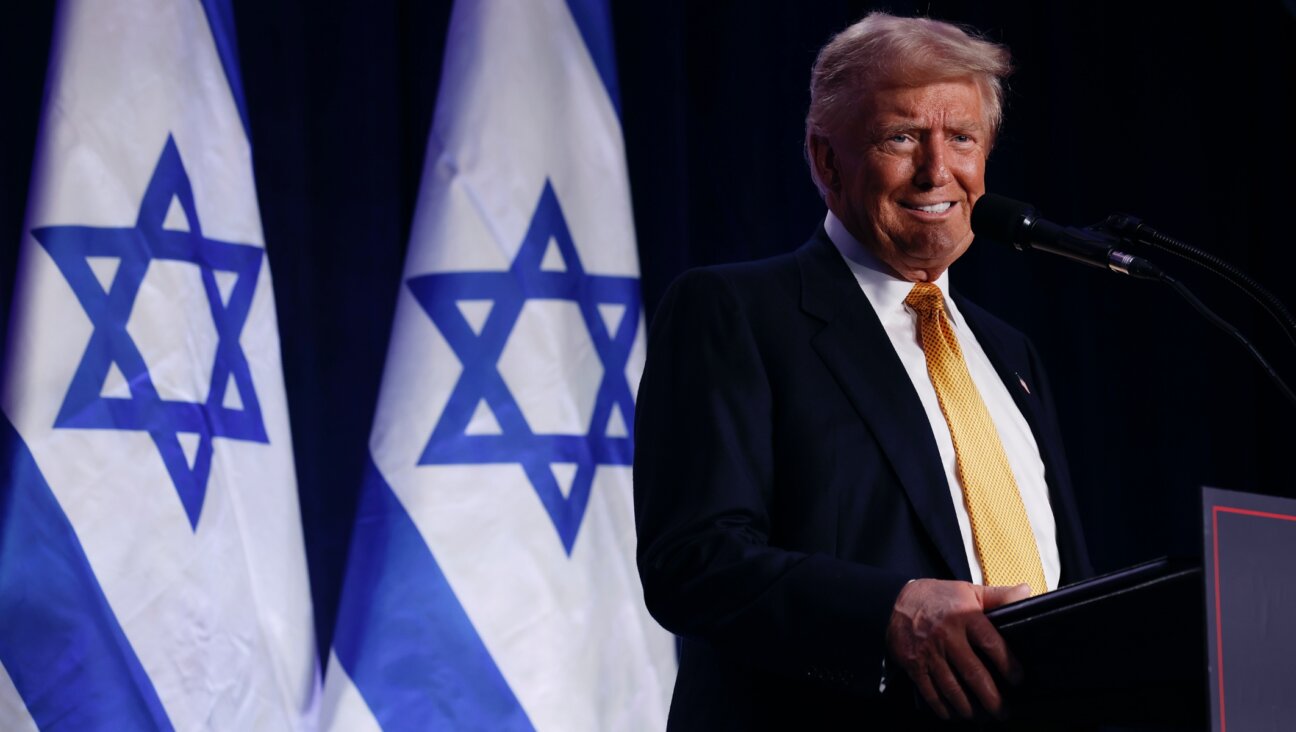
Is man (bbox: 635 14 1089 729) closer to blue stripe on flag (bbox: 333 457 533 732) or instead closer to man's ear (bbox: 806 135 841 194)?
man's ear (bbox: 806 135 841 194)

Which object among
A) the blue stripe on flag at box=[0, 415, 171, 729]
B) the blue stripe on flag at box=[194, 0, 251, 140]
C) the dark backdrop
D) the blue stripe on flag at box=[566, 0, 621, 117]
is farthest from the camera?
the blue stripe on flag at box=[566, 0, 621, 117]

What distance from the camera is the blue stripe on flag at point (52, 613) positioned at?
2.05m

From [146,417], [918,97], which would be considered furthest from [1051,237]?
[146,417]

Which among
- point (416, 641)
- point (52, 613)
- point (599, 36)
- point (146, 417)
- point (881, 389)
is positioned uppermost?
point (599, 36)

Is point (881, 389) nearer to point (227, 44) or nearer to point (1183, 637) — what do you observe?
point (1183, 637)

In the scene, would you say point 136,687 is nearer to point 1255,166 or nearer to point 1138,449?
point 1138,449

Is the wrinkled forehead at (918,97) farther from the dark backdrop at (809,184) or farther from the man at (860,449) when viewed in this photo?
the dark backdrop at (809,184)

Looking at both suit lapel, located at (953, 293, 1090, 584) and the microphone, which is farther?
suit lapel, located at (953, 293, 1090, 584)

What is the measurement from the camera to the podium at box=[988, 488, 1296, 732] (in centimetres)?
87

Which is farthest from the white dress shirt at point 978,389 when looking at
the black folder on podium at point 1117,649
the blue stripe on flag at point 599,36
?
the blue stripe on flag at point 599,36

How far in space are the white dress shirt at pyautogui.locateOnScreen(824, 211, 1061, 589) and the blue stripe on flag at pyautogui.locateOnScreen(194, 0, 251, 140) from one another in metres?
1.14

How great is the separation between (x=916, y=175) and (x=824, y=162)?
0.16 metres

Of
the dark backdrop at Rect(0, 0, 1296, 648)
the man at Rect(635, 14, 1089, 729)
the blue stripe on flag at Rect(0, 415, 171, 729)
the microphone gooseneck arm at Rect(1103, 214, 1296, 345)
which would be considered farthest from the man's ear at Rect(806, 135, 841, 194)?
the blue stripe on flag at Rect(0, 415, 171, 729)

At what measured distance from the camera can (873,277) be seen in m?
1.71
